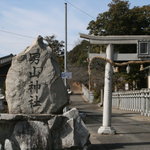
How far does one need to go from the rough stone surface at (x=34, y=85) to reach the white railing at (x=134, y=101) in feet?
57.5

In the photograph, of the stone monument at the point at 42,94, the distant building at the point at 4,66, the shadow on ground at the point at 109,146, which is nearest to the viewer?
the stone monument at the point at 42,94

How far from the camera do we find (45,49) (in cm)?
1049

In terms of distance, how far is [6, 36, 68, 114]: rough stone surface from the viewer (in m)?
10.2

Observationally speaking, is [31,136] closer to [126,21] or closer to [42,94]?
[42,94]

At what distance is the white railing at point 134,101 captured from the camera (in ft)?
92.1

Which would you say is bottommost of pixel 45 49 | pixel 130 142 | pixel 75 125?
pixel 130 142

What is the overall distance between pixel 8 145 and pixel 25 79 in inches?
78.8

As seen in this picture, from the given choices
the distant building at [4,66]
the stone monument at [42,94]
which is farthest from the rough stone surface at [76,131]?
the distant building at [4,66]

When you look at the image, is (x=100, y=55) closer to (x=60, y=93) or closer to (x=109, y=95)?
(x=109, y=95)

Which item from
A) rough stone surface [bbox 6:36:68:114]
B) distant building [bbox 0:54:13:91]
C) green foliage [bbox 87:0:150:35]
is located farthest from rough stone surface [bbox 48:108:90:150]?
green foliage [bbox 87:0:150:35]

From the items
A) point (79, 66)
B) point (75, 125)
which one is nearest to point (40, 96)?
point (75, 125)

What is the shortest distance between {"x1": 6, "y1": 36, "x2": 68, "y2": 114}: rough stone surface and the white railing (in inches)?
689

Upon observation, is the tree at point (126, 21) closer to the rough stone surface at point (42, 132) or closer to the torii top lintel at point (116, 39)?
the torii top lintel at point (116, 39)

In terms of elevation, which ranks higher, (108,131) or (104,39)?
(104,39)
